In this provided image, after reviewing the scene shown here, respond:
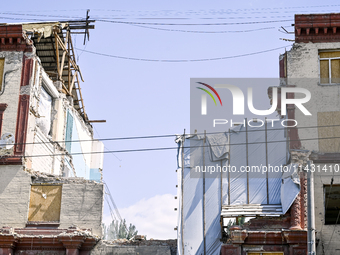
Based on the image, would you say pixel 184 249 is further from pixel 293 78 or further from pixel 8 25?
pixel 8 25

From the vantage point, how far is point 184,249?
2323cm

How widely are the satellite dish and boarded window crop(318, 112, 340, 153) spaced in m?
12.8

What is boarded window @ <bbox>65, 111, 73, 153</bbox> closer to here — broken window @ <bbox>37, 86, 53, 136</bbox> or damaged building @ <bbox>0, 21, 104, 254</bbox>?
damaged building @ <bbox>0, 21, 104, 254</bbox>

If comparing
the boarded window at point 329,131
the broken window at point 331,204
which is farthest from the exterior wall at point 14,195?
the boarded window at point 329,131

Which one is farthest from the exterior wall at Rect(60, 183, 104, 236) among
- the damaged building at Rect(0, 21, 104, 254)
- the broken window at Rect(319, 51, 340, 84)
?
the broken window at Rect(319, 51, 340, 84)

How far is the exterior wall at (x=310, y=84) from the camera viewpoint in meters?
24.5

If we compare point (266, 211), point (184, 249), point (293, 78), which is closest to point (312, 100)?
point (293, 78)

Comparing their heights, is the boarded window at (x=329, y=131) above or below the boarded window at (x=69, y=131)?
below

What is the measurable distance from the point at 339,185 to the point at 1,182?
13652 millimetres

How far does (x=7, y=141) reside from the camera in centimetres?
2488

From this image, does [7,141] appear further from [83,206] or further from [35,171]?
[83,206]

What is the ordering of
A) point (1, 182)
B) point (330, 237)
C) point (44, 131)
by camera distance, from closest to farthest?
point (330, 237), point (1, 182), point (44, 131)

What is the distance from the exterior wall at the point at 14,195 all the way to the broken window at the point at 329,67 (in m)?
13.2

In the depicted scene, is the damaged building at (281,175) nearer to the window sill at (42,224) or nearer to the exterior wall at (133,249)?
the exterior wall at (133,249)
